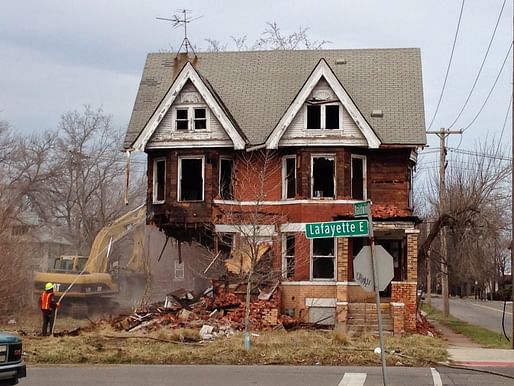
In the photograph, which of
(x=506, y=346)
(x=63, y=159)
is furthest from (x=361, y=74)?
(x=63, y=159)

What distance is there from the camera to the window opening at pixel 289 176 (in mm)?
29938

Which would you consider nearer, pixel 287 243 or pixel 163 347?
pixel 163 347

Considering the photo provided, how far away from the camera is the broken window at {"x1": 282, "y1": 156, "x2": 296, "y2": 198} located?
98.1ft

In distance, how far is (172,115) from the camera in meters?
30.0

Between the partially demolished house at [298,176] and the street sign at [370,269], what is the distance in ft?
45.1

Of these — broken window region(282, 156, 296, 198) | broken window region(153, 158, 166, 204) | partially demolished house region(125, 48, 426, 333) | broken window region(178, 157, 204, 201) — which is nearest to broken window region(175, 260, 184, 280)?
partially demolished house region(125, 48, 426, 333)

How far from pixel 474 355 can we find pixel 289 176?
10.7 metres

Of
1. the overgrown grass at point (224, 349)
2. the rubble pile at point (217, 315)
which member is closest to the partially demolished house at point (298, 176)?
the rubble pile at point (217, 315)

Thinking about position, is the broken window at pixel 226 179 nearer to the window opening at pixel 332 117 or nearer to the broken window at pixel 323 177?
the broken window at pixel 323 177

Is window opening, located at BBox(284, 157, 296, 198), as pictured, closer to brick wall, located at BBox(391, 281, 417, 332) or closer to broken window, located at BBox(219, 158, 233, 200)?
broken window, located at BBox(219, 158, 233, 200)

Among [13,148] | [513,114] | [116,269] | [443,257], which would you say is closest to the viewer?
[513,114]

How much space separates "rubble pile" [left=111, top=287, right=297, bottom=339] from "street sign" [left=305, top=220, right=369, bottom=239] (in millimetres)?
9544

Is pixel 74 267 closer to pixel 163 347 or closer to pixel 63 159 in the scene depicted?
pixel 163 347

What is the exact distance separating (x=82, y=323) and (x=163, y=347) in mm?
9727
